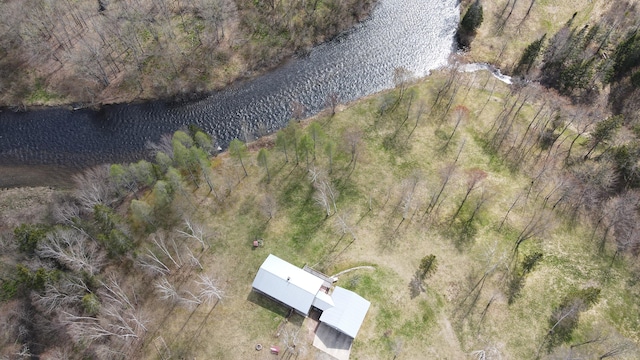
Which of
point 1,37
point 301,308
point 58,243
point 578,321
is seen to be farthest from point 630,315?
point 1,37

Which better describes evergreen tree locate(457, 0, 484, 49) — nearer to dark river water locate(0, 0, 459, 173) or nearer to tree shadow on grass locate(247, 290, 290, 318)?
dark river water locate(0, 0, 459, 173)

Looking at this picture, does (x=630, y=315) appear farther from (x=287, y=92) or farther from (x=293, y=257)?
(x=287, y=92)

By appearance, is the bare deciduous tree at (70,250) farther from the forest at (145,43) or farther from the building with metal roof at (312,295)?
the forest at (145,43)

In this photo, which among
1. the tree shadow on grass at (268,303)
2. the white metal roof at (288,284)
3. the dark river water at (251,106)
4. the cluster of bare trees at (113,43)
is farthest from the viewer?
the cluster of bare trees at (113,43)

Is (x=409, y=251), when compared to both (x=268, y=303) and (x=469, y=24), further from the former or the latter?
(x=469, y=24)

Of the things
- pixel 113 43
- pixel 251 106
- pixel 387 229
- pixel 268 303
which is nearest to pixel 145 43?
pixel 113 43

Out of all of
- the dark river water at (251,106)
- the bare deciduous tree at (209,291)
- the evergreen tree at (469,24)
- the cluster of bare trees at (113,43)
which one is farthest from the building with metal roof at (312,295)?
the evergreen tree at (469,24)
